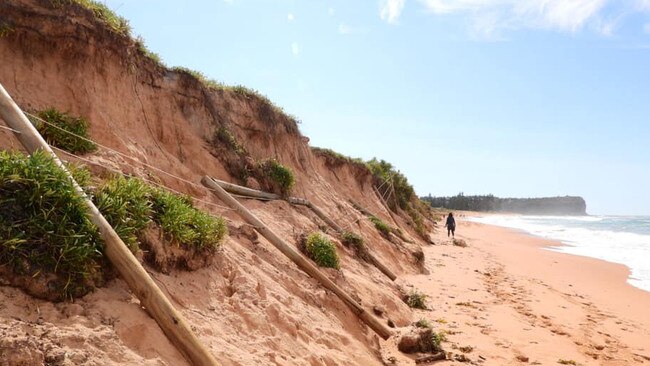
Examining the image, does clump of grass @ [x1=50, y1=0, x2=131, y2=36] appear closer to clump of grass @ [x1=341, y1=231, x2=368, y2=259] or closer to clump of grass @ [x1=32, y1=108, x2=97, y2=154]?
clump of grass @ [x1=32, y1=108, x2=97, y2=154]

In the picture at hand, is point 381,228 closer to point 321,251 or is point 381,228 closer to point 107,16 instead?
point 321,251

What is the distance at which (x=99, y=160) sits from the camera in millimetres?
5582

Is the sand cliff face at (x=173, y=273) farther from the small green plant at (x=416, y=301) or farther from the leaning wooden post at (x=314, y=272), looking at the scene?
the small green plant at (x=416, y=301)

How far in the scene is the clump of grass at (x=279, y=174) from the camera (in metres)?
9.66

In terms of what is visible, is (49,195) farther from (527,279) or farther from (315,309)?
(527,279)

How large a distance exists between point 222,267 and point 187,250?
0.58 m

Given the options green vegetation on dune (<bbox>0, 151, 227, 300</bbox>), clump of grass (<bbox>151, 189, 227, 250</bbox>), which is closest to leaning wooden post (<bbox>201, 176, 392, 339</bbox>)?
clump of grass (<bbox>151, 189, 227, 250</bbox>)

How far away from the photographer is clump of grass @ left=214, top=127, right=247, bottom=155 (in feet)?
30.4

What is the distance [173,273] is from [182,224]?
54cm

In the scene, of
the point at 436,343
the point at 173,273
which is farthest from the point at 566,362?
the point at 173,273

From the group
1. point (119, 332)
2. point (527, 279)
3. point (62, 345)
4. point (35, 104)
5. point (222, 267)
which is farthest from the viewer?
point (527, 279)

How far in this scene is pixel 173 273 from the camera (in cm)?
420

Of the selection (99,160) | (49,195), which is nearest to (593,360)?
(49,195)

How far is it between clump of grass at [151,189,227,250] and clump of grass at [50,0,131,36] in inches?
166
